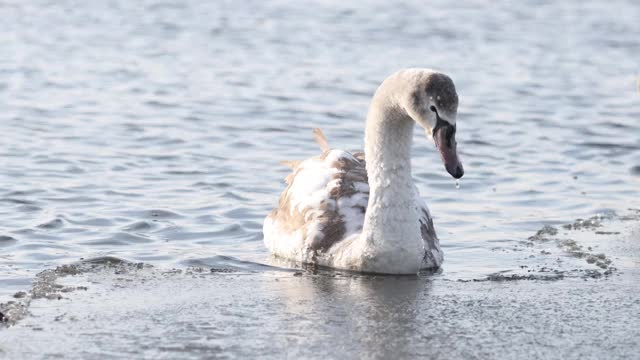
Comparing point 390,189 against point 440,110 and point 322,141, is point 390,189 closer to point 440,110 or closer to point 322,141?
point 440,110

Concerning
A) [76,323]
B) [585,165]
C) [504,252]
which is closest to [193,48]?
[585,165]

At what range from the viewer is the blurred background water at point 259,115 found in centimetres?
1017

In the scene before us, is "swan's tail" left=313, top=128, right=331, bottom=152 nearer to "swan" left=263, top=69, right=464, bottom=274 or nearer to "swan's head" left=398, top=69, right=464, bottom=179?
"swan" left=263, top=69, right=464, bottom=274

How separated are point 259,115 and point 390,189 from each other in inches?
259

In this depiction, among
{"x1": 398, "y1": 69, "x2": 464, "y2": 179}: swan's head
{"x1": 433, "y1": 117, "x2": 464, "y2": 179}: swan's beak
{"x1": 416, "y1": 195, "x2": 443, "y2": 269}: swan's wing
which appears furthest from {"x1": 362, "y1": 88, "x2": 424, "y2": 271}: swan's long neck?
{"x1": 433, "y1": 117, "x2": 464, "y2": 179}: swan's beak

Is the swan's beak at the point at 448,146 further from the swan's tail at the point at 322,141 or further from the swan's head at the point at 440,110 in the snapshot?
the swan's tail at the point at 322,141

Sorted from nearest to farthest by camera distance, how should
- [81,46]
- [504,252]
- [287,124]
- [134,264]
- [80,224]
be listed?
[134,264] → [504,252] → [80,224] → [287,124] → [81,46]

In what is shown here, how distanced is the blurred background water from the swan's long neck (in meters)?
0.40

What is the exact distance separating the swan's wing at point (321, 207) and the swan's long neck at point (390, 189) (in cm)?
47

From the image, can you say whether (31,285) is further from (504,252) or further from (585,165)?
(585,165)

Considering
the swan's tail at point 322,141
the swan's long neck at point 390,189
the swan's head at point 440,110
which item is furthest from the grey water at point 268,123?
the swan's head at point 440,110

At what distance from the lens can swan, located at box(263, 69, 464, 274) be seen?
8.10 metres

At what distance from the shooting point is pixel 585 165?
42.0 ft

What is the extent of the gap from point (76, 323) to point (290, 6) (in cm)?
1723
